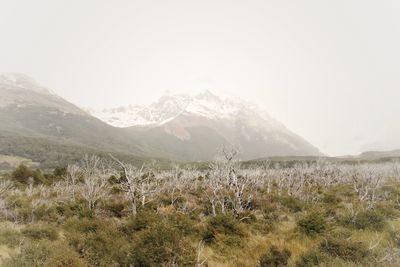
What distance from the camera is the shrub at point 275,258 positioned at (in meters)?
12.1

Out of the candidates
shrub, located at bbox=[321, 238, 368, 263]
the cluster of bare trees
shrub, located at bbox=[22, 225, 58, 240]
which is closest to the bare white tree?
the cluster of bare trees

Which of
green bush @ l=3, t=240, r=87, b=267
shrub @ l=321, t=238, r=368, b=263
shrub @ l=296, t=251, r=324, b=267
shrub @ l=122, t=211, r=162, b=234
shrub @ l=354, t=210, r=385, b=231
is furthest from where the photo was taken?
shrub @ l=354, t=210, r=385, b=231

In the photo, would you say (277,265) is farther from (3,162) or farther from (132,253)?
(3,162)

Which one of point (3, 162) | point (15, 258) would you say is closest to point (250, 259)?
point (15, 258)

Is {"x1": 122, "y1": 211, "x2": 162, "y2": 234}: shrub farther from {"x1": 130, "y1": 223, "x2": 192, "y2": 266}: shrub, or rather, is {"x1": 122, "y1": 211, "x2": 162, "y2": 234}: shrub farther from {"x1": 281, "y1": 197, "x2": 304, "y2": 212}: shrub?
{"x1": 281, "y1": 197, "x2": 304, "y2": 212}: shrub

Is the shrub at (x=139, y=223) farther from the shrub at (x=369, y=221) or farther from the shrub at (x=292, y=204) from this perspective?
the shrub at (x=292, y=204)

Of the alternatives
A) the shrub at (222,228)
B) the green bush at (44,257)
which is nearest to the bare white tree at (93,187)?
the green bush at (44,257)

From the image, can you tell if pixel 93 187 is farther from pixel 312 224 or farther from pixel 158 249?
pixel 312 224

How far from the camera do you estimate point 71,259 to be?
10.9 meters

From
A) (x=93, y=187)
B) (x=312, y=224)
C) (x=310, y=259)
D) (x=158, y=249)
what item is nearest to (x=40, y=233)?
(x=158, y=249)

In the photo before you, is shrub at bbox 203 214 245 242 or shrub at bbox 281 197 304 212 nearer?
shrub at bbox 203 214 245 242

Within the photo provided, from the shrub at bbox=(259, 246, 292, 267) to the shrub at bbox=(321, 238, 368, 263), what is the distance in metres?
1.64

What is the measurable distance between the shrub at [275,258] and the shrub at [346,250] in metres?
1.64

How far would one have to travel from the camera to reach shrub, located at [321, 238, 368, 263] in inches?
455
